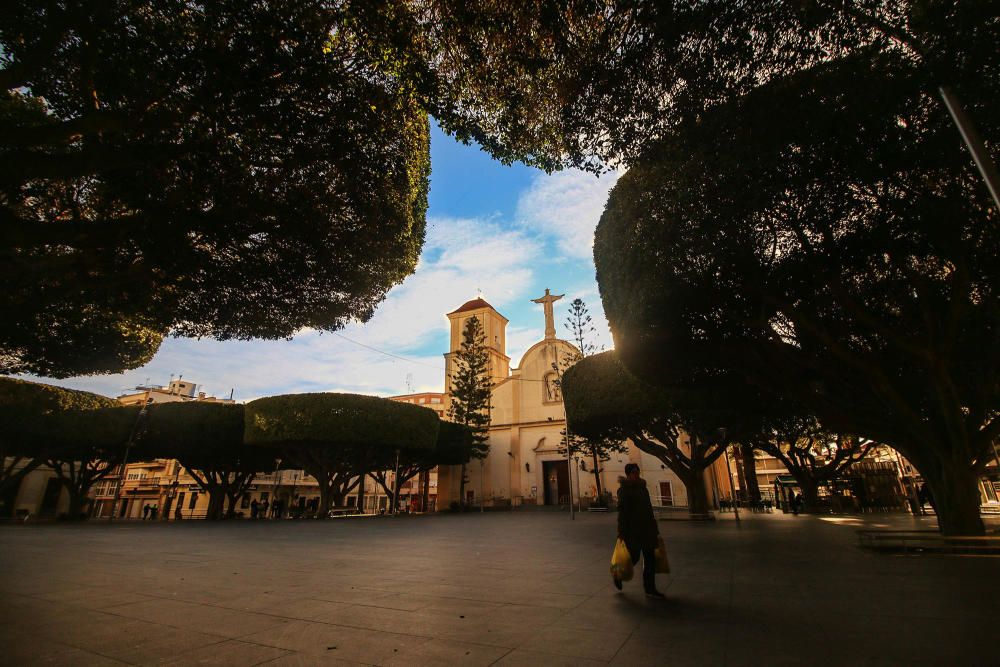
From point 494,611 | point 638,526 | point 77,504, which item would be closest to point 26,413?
point 77,504

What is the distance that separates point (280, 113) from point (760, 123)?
663 centimetres

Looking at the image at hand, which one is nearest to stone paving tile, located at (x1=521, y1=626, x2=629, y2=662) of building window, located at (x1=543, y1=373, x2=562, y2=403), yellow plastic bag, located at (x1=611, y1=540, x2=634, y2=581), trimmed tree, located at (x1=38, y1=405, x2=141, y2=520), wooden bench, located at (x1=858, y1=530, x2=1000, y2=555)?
yellow plastic bag, located at (x1=611, y1=540, x2=634, y2=581)

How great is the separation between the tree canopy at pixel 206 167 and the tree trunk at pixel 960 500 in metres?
11.8

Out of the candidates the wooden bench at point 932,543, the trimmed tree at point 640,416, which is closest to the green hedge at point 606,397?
the trimmed tree at point 640,416

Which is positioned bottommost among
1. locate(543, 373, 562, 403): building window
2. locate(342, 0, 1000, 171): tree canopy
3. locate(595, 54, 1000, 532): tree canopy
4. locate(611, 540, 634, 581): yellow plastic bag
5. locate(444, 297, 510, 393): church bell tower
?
locate(611, 540, 634, 581): yellow plastic bag

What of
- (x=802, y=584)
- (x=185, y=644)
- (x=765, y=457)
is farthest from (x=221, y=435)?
(x=765, y=457)

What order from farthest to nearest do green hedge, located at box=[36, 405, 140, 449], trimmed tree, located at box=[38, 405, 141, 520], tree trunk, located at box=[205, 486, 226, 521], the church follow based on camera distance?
the church < tree trunk, located at box=[205, 486, 226, 521] < trimmed tree, located at box=[38, 405, 141, 520] < green hedge, located at box=[36, 405, 140, 449]

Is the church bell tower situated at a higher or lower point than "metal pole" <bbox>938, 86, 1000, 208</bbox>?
higher

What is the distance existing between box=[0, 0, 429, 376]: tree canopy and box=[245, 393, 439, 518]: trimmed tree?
13.6m

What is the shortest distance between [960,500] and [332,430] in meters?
23.1

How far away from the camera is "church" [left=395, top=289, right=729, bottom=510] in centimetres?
3478

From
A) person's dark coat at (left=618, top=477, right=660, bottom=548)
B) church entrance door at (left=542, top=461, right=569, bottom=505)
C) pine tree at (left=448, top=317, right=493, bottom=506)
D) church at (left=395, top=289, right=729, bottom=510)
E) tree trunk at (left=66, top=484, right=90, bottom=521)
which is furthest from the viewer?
church entrance door at (left=542, top=461, right=569, bottom=505)

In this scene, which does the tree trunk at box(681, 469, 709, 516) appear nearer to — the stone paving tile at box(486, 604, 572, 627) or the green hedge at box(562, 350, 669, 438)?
the green hedge at box(562, 350, 669, 438)

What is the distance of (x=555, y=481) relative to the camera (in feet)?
124
